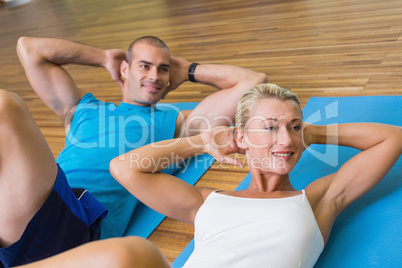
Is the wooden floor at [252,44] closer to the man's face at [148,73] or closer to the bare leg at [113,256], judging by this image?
the man's face at [148,73]

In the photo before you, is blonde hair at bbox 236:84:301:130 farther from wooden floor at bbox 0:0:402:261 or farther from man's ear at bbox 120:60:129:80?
man's ear at bbox 120:60:129:80

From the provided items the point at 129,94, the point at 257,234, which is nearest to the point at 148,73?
the point at 129,94

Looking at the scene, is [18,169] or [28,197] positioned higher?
[18,169]

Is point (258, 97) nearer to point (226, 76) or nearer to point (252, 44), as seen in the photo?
point (226, 76)

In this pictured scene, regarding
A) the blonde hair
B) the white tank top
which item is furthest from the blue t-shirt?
the blonde hair

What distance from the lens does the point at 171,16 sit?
5785 millimetres

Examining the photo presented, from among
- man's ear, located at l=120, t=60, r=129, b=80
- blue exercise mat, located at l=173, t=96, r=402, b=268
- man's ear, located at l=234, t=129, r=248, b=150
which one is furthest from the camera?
man's ear, located at l=120, t=60, r=129, b=80

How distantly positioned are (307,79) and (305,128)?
1.39 meters

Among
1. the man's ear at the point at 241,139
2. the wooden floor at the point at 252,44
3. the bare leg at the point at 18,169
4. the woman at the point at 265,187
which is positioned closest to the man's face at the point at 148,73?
the wooden floor at the point at 252,44

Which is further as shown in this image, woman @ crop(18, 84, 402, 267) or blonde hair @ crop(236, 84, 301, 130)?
blonde hair @ crop(236, 84, 301, 130)

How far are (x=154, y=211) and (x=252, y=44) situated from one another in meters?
2.40

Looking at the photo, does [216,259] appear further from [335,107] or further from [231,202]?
[335,107]

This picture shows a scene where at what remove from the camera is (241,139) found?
174cm

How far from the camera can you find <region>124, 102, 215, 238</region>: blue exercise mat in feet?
6.82
